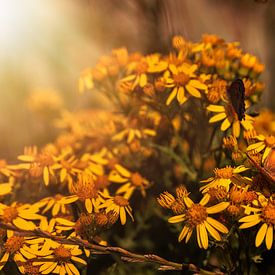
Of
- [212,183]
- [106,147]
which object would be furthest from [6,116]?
[212,183]

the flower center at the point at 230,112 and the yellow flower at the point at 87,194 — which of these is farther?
the flower center at the point at 230,112

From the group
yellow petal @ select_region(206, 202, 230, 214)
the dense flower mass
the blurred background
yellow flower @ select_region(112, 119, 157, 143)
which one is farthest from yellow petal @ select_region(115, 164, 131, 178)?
the blurred background

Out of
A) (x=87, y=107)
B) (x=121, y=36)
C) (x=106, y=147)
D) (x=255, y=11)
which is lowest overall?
(x=106, y=147)

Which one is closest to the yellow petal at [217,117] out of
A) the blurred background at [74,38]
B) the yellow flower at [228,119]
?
the yellow flower at [228,119]

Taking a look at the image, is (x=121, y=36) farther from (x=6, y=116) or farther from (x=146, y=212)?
(x=146, y=212)

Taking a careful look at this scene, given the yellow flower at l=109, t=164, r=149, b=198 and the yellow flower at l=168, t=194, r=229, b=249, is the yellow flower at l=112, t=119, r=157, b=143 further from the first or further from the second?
the yellow flower at l=168, t=194, r=229, b=249

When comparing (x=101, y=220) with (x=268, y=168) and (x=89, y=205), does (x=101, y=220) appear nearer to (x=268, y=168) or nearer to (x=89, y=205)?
(x=89, y=205)

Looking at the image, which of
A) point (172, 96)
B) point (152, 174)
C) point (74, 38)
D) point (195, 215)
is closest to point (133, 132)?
point (152, 174)

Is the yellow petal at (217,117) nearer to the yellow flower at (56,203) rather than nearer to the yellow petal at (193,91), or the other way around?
the yellow petal at (193,91)
